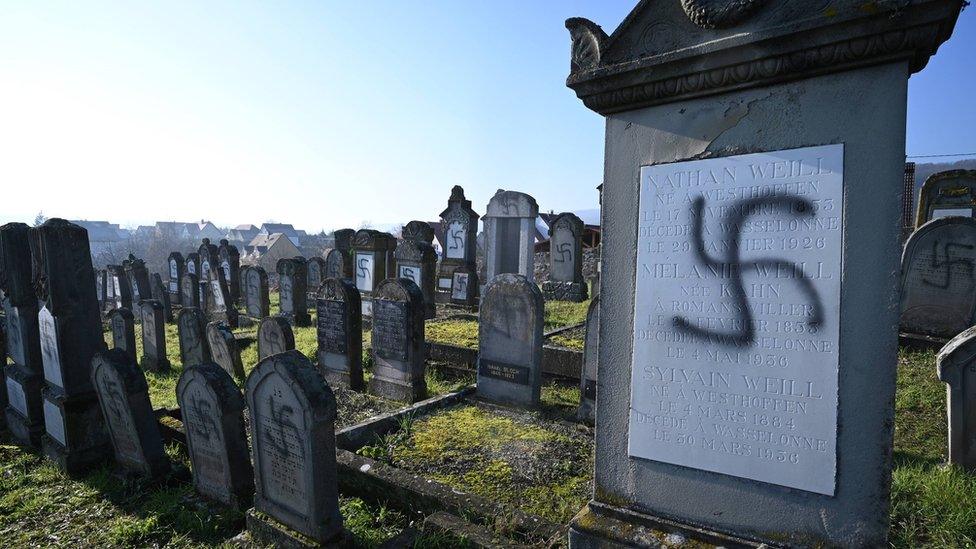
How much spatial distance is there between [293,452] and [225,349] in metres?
5.60

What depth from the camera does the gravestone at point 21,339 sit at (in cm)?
491

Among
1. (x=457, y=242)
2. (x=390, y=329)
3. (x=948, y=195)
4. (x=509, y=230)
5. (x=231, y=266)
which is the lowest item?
(x=390, y=329)

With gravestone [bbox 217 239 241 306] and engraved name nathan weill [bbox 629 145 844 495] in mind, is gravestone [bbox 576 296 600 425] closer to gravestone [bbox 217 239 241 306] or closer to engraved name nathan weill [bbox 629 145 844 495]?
engraved name nathan weill [bbox 629 145 844 495]

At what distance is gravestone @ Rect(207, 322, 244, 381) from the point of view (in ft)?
25.8

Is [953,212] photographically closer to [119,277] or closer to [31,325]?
[31,325]

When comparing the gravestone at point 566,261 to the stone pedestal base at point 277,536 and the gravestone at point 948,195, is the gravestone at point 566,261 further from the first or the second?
the stone pedestal base at point 277,536

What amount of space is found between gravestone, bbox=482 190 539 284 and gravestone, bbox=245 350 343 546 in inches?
400

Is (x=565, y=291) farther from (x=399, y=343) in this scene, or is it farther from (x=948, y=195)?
(x=948, y=195)

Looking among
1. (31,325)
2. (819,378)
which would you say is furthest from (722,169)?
(31,325)

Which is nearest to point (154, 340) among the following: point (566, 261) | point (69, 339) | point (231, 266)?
point (69, 339)

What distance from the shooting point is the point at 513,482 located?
404 cm

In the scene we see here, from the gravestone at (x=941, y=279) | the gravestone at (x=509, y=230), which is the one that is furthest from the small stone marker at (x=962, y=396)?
the gravestone at (x=509, y=230)

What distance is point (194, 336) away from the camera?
27.4 feet

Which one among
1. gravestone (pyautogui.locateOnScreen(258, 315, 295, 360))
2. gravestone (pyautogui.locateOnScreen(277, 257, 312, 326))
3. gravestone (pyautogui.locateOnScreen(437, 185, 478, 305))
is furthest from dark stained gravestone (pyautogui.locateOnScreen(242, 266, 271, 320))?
gravestone (pyautogui.locateOnScreen(258, 315, 295, 360))
